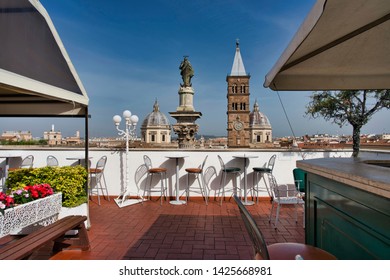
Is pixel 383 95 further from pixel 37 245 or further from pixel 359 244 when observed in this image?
pixel 37 245

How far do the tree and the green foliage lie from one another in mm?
8024

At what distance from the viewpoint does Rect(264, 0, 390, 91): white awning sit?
4.34 feet

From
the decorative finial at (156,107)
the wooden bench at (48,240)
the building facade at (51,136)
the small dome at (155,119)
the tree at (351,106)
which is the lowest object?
the wooden bench at (48,240)

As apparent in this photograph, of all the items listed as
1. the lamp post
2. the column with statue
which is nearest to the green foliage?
the lamp post

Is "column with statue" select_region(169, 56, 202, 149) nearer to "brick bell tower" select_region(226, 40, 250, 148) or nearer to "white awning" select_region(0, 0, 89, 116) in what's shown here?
"white awning" select_region(0, 0, 89, 116)

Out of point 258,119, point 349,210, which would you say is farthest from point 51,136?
point 258,119

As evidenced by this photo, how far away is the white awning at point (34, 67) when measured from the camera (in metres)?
2.35

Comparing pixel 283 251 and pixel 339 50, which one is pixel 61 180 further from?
pixel 339 50

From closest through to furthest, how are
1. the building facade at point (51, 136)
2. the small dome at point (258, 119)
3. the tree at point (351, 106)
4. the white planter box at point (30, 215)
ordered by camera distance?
the white planter box at point (30, 215), the building facade at point (51, 136), the tree at point (351, 106), the small dome at point (258, 119)

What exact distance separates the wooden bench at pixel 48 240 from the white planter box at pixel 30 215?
0.18 meters

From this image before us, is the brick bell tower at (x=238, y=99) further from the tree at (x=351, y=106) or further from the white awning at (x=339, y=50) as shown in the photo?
the white awning at (x=339, y=50)

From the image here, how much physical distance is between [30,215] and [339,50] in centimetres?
318

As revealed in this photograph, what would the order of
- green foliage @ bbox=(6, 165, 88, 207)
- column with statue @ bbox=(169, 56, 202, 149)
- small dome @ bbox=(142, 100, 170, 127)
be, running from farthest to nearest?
small dome @ bbox=(142, 100, 170, 127) < column with statue @ bbox=(169, 56, 202, 149) < green foliage @ bbox=(6, 165, 88, 207)

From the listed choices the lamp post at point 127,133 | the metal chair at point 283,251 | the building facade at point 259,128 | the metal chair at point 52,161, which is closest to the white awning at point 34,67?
the lamp post at point 127,133
